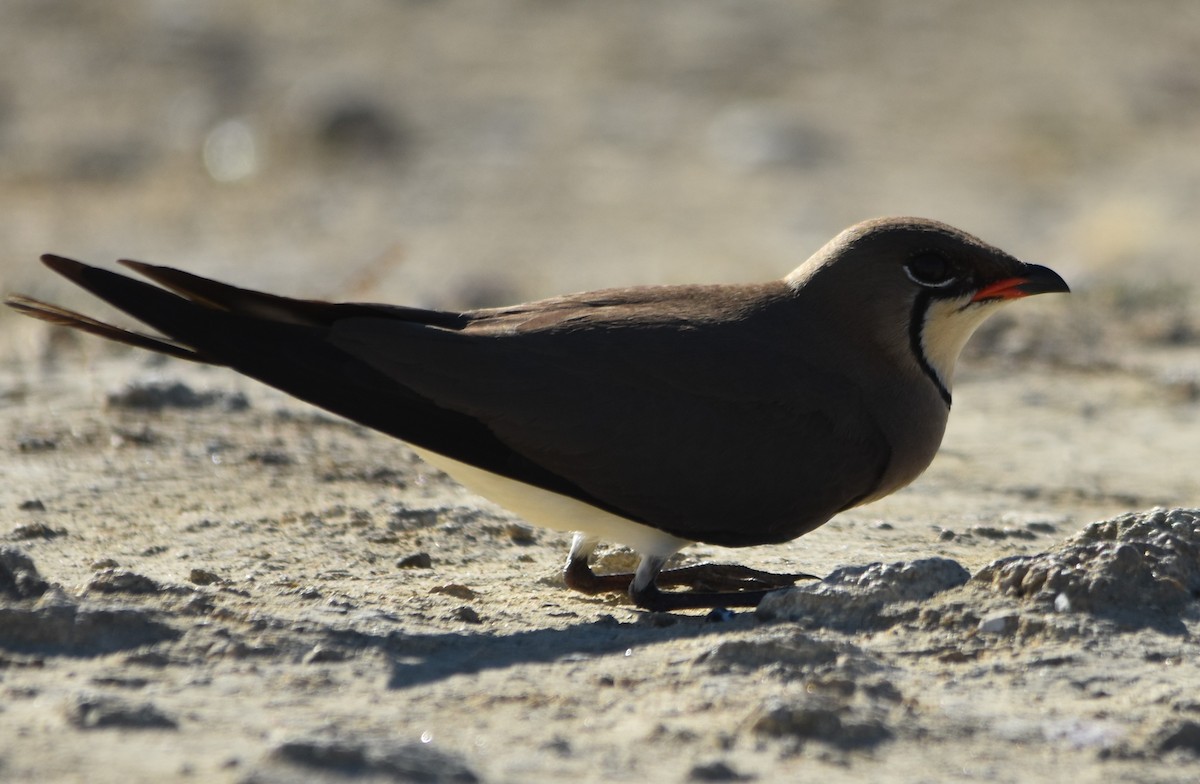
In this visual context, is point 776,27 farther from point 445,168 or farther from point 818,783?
point 818,783

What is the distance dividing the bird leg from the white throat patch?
87 cm

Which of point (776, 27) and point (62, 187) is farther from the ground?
point (776, 27)

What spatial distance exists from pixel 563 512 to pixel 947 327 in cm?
144

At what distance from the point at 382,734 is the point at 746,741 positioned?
0.75 m

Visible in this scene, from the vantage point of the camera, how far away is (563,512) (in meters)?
4.70

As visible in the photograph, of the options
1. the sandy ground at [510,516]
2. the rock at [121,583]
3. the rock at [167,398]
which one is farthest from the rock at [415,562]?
the rock at [167,398]

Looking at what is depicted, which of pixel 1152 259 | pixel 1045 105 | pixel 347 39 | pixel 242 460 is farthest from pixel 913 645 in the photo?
pixel 347 39

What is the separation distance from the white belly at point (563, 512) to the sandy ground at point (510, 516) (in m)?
0.22

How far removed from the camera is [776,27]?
1750 centimetres

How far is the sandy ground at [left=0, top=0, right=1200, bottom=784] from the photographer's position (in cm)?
348

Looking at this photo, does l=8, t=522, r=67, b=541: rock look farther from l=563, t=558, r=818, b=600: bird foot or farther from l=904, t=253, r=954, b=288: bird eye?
l=904, t=253, r=954, b=288: bird eye

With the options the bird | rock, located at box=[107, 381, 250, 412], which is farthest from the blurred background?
the bird

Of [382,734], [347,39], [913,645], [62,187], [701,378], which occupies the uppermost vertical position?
[347,39]

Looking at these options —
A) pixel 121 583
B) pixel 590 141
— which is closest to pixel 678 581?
pixel 121 583
